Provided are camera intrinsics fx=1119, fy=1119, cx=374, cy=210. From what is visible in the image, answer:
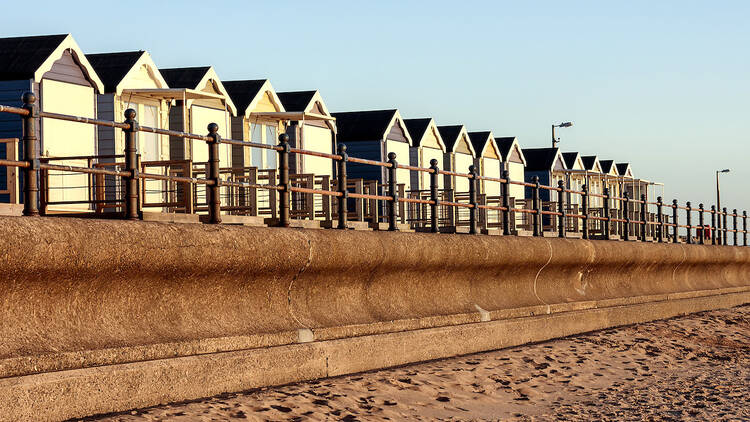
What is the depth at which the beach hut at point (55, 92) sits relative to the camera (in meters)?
20.6

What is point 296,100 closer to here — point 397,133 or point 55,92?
point 397,133

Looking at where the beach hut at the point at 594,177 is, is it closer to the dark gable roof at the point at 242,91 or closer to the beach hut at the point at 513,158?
the beach hut at the point at 513,158

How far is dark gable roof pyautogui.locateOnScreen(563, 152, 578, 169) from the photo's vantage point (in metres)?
53.7

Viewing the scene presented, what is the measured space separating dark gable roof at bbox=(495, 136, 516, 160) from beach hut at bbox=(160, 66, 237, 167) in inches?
803

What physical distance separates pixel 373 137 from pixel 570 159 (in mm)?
19701

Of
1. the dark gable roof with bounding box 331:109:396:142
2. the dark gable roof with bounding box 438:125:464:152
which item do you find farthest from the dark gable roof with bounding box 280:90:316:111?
the dark gable roof with bounding box 438:125:464:152

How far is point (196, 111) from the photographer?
85.1 feet

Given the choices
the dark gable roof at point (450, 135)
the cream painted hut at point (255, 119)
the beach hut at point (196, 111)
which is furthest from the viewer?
the dark gable roof at point (450, 135)

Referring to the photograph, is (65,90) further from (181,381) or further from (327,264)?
(181,381)

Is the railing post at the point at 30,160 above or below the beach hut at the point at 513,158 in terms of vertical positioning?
below

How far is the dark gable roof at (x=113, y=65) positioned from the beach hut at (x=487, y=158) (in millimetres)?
20645

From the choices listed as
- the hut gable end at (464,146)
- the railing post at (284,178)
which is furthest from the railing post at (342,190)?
the hut gable end at (464,146)

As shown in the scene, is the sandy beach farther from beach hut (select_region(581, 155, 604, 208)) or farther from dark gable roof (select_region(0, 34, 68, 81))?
beach hut (select_region(581, 155, 604, 208))

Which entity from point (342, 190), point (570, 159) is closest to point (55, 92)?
point (342, 190)
